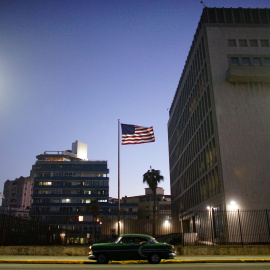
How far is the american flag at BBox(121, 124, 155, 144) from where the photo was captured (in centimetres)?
2950

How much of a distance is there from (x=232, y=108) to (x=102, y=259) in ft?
99.5

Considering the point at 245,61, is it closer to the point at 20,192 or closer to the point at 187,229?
the point at 187,229

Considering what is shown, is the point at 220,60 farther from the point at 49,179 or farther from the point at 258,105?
the point at 49,179

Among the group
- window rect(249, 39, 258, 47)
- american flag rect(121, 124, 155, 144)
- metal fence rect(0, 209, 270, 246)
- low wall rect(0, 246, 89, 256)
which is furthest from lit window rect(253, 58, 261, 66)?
low wall rect(0, 246, 89, 256)

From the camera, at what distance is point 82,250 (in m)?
20.2

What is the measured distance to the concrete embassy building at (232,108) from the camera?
37.5m

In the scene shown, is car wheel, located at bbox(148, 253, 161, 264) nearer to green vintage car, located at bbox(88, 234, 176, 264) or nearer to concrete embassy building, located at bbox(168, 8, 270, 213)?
green vintage car, located at bbox(88, 234, 176, 264)

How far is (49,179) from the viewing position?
327 feet

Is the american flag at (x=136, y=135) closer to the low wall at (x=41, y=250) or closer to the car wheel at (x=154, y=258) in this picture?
the low wall at (x=41, y=250)

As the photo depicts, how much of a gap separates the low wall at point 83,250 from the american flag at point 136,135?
12.0 m

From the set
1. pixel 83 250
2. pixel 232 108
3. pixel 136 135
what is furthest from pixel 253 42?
pixel 83 250

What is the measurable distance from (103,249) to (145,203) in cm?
8366

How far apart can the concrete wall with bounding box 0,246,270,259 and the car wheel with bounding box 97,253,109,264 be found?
15.0 ft

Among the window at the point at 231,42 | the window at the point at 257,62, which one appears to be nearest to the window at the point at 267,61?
the window at the point at 257,62
